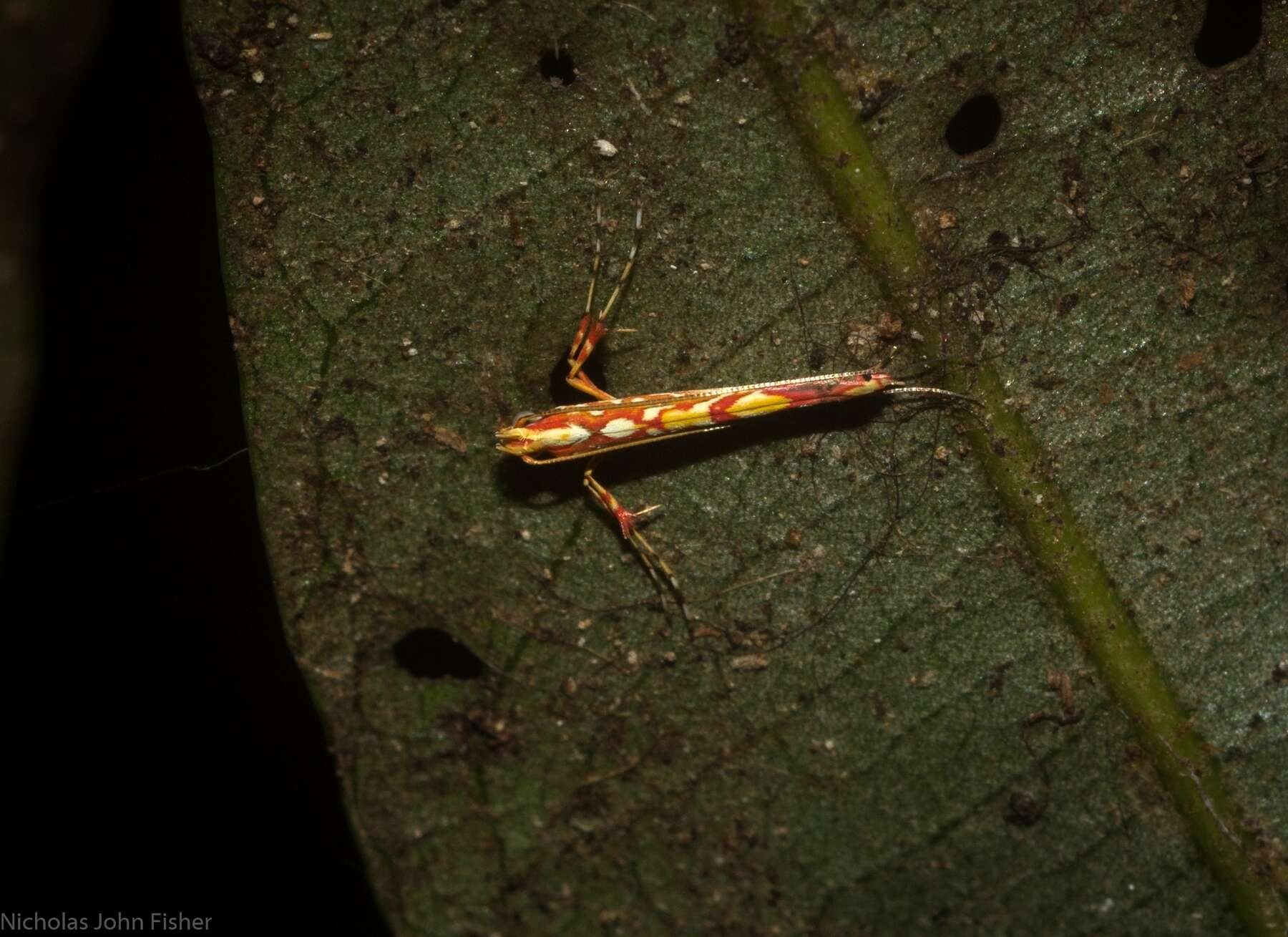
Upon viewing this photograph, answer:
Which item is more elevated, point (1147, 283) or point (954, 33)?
point (954, 33)

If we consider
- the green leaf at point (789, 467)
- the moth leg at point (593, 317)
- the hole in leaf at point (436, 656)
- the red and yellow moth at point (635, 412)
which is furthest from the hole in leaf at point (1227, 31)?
the hole in leaf at point (436, 656)

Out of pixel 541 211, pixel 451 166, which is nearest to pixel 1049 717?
pixel 541 211

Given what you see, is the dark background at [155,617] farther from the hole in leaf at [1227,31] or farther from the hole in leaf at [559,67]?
the hole in leaf at [1227,31]

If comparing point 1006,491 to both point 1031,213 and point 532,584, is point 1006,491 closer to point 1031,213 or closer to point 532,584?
point 1031,213

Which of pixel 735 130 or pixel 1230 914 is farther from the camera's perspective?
pixel 735 130

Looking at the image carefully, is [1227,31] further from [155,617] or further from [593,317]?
[155,617]
